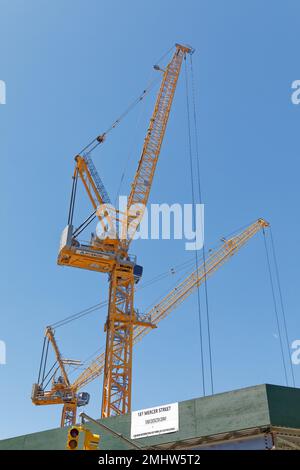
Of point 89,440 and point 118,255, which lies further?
point 118,255

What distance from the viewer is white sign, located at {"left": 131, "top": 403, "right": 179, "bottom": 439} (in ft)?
75.2

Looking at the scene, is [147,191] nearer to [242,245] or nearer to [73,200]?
[73,200]

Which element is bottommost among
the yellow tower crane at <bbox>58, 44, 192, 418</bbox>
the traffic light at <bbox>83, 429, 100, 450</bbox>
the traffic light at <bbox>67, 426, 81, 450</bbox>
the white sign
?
the traffic light at <bbox>67, 426, 81, 450</bbox>

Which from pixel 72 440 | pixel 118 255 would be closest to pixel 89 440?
pixel 72 440

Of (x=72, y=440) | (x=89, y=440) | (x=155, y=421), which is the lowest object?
(x=72, y=440)

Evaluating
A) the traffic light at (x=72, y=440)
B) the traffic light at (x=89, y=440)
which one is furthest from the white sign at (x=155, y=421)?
the traffic light at (x=72, y=440)

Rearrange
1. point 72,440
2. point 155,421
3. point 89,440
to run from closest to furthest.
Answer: point 72,440 < point 89,440 < point 155,421

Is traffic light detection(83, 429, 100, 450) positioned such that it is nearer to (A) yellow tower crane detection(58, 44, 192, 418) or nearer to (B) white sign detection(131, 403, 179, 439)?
(B) white sign detection(131, 403, 179, 439)

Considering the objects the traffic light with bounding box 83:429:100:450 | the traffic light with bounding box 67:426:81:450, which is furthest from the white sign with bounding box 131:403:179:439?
the traffic light with bounding box 67:426:81:450

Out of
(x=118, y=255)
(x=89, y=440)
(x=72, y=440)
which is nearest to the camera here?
(x=72, y=440)

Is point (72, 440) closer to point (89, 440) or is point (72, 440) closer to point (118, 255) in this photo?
point (89, 440)

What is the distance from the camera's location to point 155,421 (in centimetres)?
2331

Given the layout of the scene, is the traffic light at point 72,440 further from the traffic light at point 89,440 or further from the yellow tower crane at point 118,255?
the yellow tower crane at point 118,255
